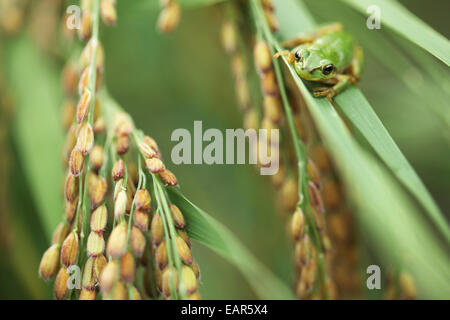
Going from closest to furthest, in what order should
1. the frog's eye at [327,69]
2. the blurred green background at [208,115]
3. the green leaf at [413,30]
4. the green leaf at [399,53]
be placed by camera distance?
1. the green leaf at [413,30]
2. the frog's eye at [327,69]
3. the green leaf at [399,53]
4. the blurred green background at [208,115]

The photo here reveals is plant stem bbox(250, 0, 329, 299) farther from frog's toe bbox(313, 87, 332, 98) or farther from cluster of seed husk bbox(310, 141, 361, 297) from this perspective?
cluster of seed husk bbox(310, 141, 361, 297)

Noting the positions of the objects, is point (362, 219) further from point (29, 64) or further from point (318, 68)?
point (29, 64)

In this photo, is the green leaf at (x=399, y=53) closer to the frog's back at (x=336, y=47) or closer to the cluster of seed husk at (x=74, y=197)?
the frog's back at (x=336, y=47)

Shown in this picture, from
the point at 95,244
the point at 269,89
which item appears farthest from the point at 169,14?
the point at 95,244

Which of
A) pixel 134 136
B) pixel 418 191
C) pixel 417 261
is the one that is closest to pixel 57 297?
pixel 134 136

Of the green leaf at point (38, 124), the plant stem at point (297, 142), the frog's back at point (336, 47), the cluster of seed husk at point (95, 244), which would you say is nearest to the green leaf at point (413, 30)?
the frog's back at point (336, 47)

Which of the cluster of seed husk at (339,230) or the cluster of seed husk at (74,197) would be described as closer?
the cluster of seed husk at (74,197)

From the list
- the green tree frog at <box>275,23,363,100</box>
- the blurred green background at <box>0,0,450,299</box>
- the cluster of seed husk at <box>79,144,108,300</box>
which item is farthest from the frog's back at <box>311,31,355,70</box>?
the cluster of seed husk at <box>79,144,108,300</box>
